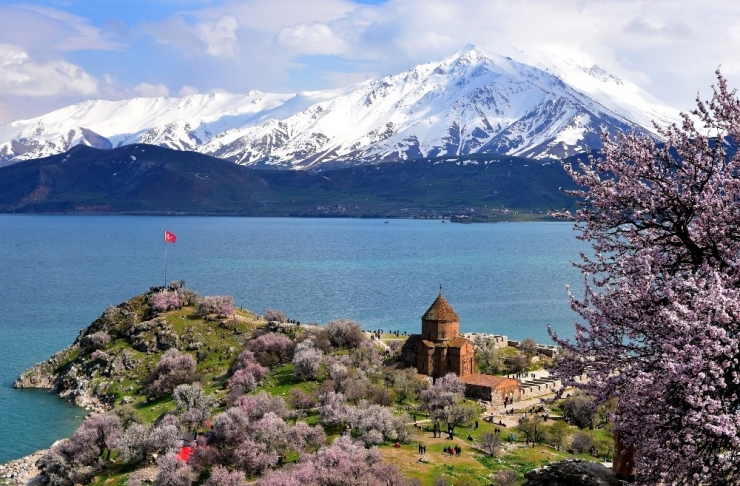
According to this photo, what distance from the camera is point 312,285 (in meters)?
157

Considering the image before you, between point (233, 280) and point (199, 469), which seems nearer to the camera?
point (199, 469)

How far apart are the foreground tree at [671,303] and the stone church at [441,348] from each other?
190 feet

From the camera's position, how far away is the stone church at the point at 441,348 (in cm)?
7406

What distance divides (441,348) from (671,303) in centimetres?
6184

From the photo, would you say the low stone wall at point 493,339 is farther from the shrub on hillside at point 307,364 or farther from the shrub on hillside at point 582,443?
the shrub on hillside at point 582,443

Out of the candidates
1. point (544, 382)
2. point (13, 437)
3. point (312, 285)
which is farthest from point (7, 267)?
point (544, 382)

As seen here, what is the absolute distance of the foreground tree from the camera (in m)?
12.3

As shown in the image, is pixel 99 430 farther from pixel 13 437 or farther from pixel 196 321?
pixel 196 321

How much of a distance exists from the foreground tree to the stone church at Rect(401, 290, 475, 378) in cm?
5802

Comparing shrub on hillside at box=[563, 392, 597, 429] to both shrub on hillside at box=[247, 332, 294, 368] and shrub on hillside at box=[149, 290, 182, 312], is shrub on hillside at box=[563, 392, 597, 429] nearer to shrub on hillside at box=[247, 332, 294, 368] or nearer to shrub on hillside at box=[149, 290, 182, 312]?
shrub on hillside at box=[247, 332, 294, 368]

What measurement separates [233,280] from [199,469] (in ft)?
383

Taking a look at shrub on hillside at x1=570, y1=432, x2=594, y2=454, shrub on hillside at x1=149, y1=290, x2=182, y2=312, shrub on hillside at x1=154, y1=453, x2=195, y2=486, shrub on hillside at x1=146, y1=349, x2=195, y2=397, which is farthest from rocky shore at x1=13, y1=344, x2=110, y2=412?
shrub on hillside at x1=570, y1=432, x2=594, y2=454

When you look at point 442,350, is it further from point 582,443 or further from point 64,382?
point 64,382

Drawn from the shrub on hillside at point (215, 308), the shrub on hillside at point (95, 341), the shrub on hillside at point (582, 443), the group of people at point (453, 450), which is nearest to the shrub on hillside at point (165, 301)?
the shrub on hillside at point (215, 308)
